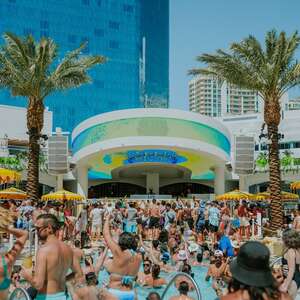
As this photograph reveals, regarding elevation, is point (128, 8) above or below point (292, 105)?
above

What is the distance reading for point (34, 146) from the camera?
71.9 ft

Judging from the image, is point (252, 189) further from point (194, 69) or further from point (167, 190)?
point (194, 69)

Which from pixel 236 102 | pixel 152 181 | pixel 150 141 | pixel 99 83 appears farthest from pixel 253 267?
pixel 236 102

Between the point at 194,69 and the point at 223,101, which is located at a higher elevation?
the point at 223,101

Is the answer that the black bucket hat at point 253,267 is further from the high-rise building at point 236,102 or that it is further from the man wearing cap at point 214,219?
the high-rise building at point 236,102

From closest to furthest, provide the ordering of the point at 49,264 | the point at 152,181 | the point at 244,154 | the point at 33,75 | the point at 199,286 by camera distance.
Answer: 1. the point at 49,264
2. the point at 199,286
3. the point at 33,75
4. the point at 244,154
5. the point at 152,181

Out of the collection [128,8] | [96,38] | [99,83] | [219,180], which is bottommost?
[219,180]

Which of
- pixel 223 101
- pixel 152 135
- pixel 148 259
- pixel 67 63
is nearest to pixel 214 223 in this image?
pixel 148 259

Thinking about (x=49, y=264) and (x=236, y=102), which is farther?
(x=236, y=102)

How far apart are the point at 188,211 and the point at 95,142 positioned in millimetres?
18225

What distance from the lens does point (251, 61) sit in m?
21.8

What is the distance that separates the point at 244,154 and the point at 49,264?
129 feet

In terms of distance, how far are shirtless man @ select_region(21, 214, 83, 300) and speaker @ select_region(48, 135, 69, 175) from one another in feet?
127

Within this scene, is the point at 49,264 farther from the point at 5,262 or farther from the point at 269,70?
the point at 269,70
